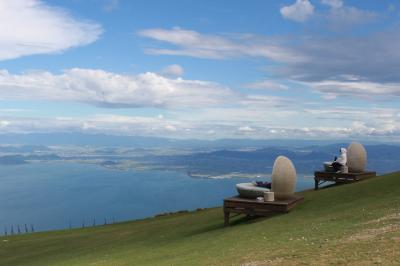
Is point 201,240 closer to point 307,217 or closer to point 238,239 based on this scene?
point 238,239

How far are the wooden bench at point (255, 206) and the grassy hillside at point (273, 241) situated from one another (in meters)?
0.88

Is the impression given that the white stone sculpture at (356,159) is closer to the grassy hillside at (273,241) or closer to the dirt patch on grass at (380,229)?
the grassy hillside at (273,241)

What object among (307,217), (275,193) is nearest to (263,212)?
(275,193)

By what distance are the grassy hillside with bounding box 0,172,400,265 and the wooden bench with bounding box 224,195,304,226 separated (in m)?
0.88

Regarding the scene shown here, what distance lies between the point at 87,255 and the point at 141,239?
4.70 metres

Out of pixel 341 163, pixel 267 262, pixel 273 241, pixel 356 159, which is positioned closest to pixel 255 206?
pixel 273 241

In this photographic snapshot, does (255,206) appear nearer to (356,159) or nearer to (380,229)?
(380,229)

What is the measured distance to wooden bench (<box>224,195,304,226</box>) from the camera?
28688mm

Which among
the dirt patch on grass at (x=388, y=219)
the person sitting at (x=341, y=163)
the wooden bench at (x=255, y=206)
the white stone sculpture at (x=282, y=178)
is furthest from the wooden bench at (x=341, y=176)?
the dirt patch on grass at (x=388, y=219)

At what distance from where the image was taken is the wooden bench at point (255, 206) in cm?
2869

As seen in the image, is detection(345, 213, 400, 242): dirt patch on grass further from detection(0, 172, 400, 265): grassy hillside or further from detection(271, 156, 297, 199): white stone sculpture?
detection(271, 156, 297, 199): white stone sculpture

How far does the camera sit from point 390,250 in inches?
538

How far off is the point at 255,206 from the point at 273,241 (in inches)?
396

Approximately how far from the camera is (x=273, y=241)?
19.2 m
